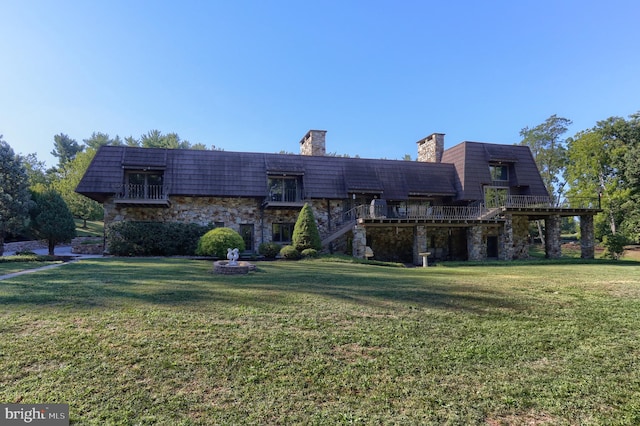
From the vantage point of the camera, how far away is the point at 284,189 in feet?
74.6

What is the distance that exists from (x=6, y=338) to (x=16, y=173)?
764 inches

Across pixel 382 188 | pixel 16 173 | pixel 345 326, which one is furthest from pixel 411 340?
pixel 16 173

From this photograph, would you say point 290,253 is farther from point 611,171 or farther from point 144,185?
point 611,171

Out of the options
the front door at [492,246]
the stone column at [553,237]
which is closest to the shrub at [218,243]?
the front door at [492,246]

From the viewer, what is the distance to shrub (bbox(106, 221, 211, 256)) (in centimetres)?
1833

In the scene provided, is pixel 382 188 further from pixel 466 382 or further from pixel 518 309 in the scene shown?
pixel 466 382

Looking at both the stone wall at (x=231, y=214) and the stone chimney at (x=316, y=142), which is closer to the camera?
the stone wall at (x=231, y=214)

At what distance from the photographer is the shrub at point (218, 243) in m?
16.7

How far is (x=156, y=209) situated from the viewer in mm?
20891

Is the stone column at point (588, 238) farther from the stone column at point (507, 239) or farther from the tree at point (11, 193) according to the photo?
the tree at point (11, 193)

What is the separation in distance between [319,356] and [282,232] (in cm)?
1816

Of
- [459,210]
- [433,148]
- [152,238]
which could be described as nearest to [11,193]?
[152,238]

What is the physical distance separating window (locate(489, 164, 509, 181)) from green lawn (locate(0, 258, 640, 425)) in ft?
63.6

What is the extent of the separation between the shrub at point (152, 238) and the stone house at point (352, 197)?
157 centimetres
